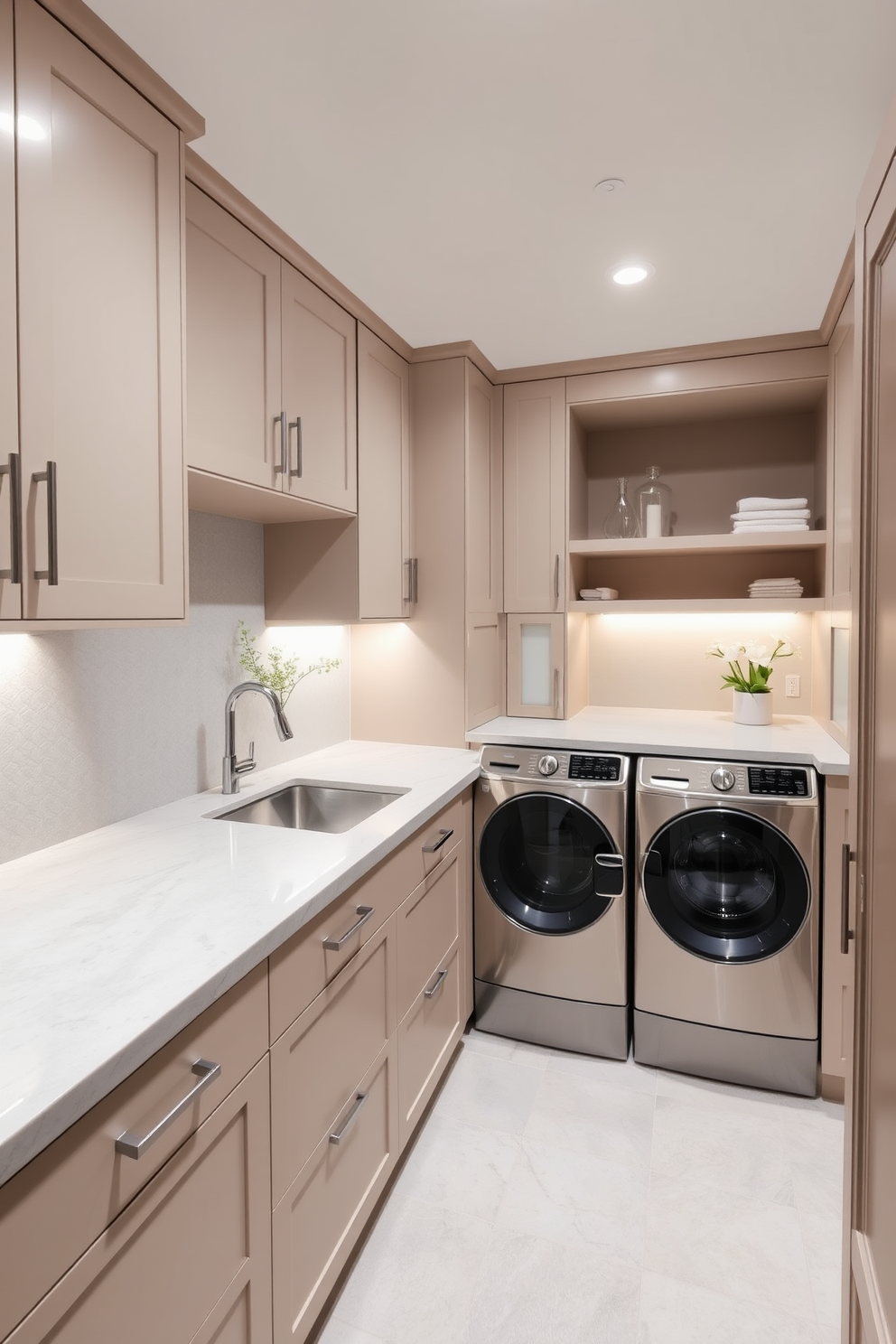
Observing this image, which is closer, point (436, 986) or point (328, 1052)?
point (328, 1052)

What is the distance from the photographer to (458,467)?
2.67 meters

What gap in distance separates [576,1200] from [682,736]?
1408 mm

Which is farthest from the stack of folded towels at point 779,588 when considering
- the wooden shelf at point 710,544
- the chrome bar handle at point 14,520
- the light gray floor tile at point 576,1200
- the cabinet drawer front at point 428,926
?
the chrome bar handle at point 14,520

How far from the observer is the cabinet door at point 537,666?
2902 mm

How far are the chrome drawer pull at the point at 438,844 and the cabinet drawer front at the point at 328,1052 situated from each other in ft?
0.96

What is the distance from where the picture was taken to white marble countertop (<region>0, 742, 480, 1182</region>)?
84 centimetres

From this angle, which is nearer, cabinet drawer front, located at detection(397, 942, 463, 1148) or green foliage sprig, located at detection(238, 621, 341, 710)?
cabinet drawer front, located at detection(397, 942, 463, 1148)

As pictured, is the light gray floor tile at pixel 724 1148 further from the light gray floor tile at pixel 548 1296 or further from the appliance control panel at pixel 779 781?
the appliance control panel at pixel 779 781

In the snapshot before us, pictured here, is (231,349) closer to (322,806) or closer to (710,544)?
(322,806)

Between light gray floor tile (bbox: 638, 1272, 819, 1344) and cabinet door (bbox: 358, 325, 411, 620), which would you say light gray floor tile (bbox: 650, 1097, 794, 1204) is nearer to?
light gray floor tile (bbox: 638, 1272, 819, 1344)

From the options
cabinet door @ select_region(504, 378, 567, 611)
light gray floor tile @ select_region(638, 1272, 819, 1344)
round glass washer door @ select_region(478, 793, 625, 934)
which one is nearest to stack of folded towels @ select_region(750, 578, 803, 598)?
cabinet door @ select_region(504, 378, 567, 611)

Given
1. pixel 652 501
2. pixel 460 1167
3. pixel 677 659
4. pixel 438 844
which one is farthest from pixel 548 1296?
pixel 652 501

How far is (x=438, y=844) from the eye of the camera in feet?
Result: 7.00

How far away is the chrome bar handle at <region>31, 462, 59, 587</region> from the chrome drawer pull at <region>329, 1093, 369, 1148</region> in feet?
3.94
